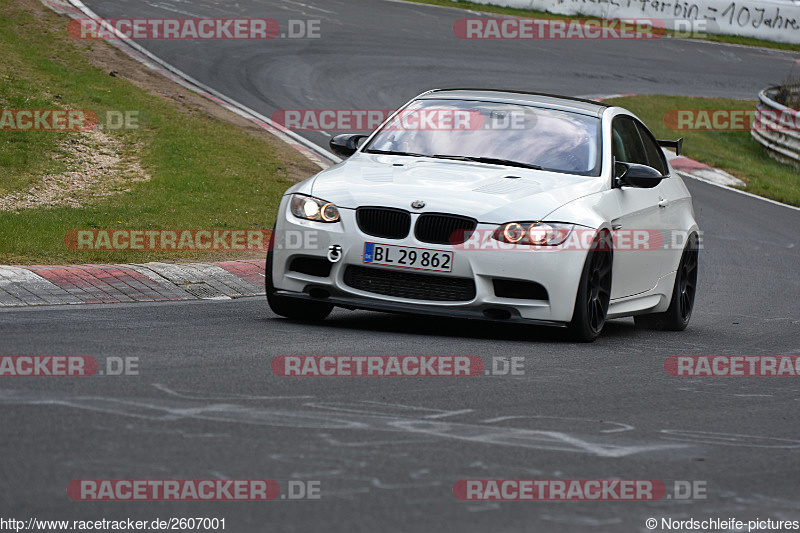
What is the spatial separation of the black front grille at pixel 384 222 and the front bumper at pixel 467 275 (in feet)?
0.14

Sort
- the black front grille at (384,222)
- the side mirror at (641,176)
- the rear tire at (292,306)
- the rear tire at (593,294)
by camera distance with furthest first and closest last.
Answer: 1. the side mirror at (641,176)
2. the rear tire at (292,306)
3. the rear tire at (593,294)
4. the black front grille at (384,222)

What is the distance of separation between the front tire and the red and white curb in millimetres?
1109

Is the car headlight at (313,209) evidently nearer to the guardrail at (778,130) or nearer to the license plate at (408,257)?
the license plate at (408,257)

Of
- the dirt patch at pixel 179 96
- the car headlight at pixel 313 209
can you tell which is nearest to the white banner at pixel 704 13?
the dirt patch at pixel 179 96

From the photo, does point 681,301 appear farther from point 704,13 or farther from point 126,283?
point 704,13

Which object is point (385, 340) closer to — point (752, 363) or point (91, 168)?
point (752, 363)

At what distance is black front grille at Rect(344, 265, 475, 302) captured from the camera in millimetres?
7820

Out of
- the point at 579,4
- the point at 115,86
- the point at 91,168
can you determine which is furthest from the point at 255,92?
the point at 579,4

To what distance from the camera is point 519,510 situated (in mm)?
4414

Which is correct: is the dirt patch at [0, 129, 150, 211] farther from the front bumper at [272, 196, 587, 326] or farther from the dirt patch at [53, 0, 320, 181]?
the front bumper at [272, 196, 587, 326]

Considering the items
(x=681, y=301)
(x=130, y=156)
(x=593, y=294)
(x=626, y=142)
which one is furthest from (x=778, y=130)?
(x=593, y=294)

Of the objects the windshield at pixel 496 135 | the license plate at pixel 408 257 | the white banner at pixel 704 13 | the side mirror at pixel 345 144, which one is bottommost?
the white banner at pixel 704 13

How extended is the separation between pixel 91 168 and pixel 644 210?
7254mm

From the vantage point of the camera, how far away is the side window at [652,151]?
33.0 ft
